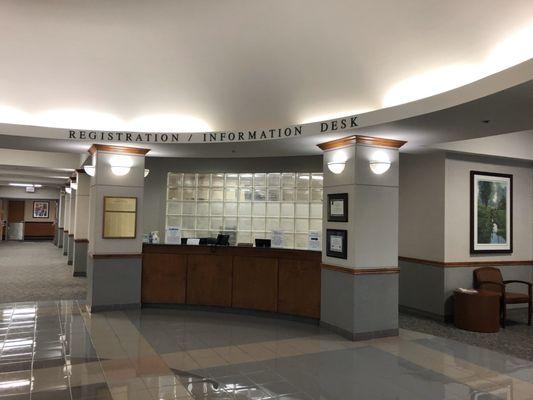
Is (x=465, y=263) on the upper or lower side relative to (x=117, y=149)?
lower

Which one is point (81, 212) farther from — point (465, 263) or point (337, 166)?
point (465, 263)

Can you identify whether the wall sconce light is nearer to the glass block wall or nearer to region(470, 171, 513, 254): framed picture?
the glass block wall

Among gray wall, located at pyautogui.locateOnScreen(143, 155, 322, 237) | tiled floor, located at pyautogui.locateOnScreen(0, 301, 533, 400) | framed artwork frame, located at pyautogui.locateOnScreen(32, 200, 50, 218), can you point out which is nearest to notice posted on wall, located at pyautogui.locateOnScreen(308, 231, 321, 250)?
tiled floor, located at pyautogui.locateOnScreen(0, 301, 533, 400)

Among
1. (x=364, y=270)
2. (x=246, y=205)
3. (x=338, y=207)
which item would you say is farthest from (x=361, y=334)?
(x=246, y=205)

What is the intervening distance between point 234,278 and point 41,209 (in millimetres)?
23942

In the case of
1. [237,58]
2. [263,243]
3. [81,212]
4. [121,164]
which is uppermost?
[237,58]

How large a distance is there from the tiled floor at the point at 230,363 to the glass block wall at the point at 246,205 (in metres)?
2.54

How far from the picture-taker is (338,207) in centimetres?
592

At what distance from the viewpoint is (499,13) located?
371cm

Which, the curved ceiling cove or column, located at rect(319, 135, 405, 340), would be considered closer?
the curved ceiling cove

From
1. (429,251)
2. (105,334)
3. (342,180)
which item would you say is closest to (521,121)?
(342,180)

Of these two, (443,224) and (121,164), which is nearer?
(121,164)

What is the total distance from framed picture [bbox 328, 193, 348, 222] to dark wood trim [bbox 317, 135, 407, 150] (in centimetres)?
70

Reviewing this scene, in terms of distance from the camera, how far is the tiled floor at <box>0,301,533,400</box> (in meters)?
3.89
